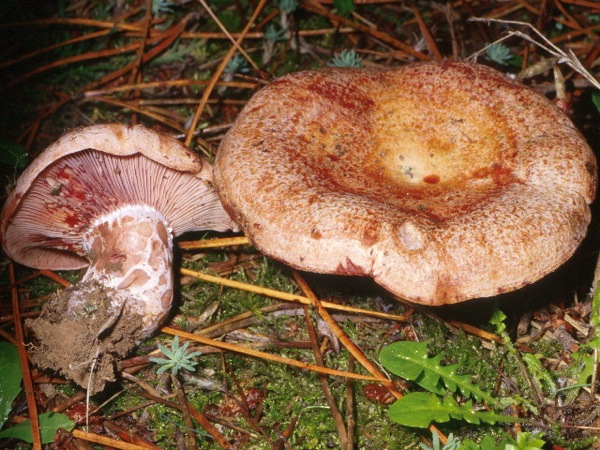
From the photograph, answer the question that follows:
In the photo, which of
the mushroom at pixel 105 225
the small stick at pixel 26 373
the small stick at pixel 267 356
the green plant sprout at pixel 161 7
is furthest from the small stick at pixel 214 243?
the green plant sprout at pixel 161 7

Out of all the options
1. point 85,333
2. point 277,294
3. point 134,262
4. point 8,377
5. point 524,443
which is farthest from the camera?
point 277,294

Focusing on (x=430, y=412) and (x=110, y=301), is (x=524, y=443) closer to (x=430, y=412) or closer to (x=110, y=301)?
(x=430, y=412)

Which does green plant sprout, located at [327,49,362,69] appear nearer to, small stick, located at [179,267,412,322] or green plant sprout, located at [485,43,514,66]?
green plant sprout, located at [485,43,514,66]

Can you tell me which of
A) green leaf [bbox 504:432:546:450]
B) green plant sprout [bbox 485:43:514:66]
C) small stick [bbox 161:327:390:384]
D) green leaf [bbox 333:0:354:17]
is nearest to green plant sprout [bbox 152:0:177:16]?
green leaf [bbox 333:0:354:17]

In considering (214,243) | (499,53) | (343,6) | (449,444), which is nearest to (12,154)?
(214,243)

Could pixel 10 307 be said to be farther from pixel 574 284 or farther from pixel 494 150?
pixel 574 284

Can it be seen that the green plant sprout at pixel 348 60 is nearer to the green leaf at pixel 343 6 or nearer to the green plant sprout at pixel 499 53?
the green leaf at pixel 343 6

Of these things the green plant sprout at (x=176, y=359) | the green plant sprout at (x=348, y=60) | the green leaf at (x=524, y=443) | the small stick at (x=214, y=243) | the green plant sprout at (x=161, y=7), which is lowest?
the green leaf at (x=524, y=443)
